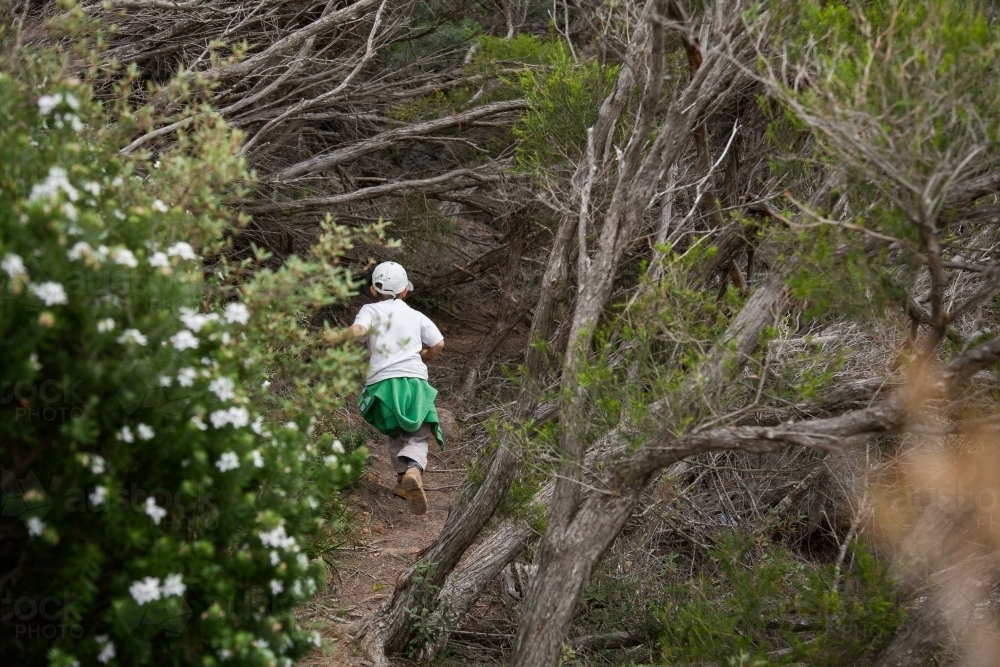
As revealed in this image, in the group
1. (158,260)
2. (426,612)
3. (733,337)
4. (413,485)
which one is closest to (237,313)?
(158,260)

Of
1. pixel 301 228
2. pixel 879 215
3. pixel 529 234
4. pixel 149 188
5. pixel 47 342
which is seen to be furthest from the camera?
pixel 529 234

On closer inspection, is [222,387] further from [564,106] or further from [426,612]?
[564,106]

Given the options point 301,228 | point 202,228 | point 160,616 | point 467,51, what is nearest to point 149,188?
point 202,228

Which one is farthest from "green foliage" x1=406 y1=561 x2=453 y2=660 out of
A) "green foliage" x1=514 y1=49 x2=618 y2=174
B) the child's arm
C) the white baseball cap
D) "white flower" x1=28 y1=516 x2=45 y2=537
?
"white flower" x1=28 y1=516 x2=45 y2=537

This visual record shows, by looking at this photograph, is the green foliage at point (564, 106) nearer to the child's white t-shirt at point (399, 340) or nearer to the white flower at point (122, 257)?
the child's white t-shirt at point (399, 340)

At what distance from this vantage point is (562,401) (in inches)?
169

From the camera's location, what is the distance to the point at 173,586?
253 centimetres

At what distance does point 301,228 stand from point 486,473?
14.3 feet

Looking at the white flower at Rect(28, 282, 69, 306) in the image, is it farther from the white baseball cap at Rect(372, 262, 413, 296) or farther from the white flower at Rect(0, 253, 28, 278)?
the white baseball cap at Rect(372, 262, 413, 296)

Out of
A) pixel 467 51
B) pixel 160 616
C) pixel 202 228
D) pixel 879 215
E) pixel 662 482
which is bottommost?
pixel 662 482

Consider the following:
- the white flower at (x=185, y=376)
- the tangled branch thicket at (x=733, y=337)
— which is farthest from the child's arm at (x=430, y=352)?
the white flower at (x=185, y=376)

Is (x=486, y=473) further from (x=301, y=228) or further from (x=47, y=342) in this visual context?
(x=301, y=228)

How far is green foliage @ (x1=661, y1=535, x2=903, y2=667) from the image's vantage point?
4.46 m

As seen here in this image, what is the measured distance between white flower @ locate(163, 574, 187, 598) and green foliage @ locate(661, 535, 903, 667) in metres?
2.60
